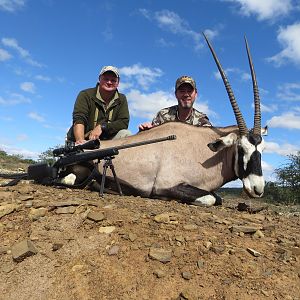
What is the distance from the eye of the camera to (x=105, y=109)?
6387mm

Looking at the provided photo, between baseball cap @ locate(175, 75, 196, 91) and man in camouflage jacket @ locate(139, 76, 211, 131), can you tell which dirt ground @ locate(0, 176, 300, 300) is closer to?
man in camouflage jacket @ locate(139, 76, 211, 131)

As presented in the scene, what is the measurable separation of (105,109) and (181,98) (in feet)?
4.20

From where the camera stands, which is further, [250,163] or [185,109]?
[185,109]

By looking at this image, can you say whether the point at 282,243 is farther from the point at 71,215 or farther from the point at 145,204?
the point at 71,215

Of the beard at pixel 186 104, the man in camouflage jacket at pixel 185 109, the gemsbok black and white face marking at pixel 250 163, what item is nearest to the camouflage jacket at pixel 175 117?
the man in camouflage jacket at pixel 185 109

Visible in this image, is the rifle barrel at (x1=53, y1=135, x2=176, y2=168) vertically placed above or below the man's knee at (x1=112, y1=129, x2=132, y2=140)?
below

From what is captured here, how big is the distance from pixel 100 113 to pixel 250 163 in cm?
263

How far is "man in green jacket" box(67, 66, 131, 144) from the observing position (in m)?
6.16

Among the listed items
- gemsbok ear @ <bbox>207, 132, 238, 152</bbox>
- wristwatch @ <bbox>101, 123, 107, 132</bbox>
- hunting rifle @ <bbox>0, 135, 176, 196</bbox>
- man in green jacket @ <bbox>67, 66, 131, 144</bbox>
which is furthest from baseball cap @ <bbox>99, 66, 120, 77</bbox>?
gemsbok ear @ <bbox>207, 132, 238, 152</bbox>

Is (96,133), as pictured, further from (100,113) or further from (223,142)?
(223,142)

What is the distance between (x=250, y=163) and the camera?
16.1 ft

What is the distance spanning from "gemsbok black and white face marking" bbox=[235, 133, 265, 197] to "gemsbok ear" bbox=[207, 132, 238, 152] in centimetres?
10

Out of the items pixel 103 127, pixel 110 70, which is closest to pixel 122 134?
pixel 103 127

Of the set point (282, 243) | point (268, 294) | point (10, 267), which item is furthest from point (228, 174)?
point (10, 267)
